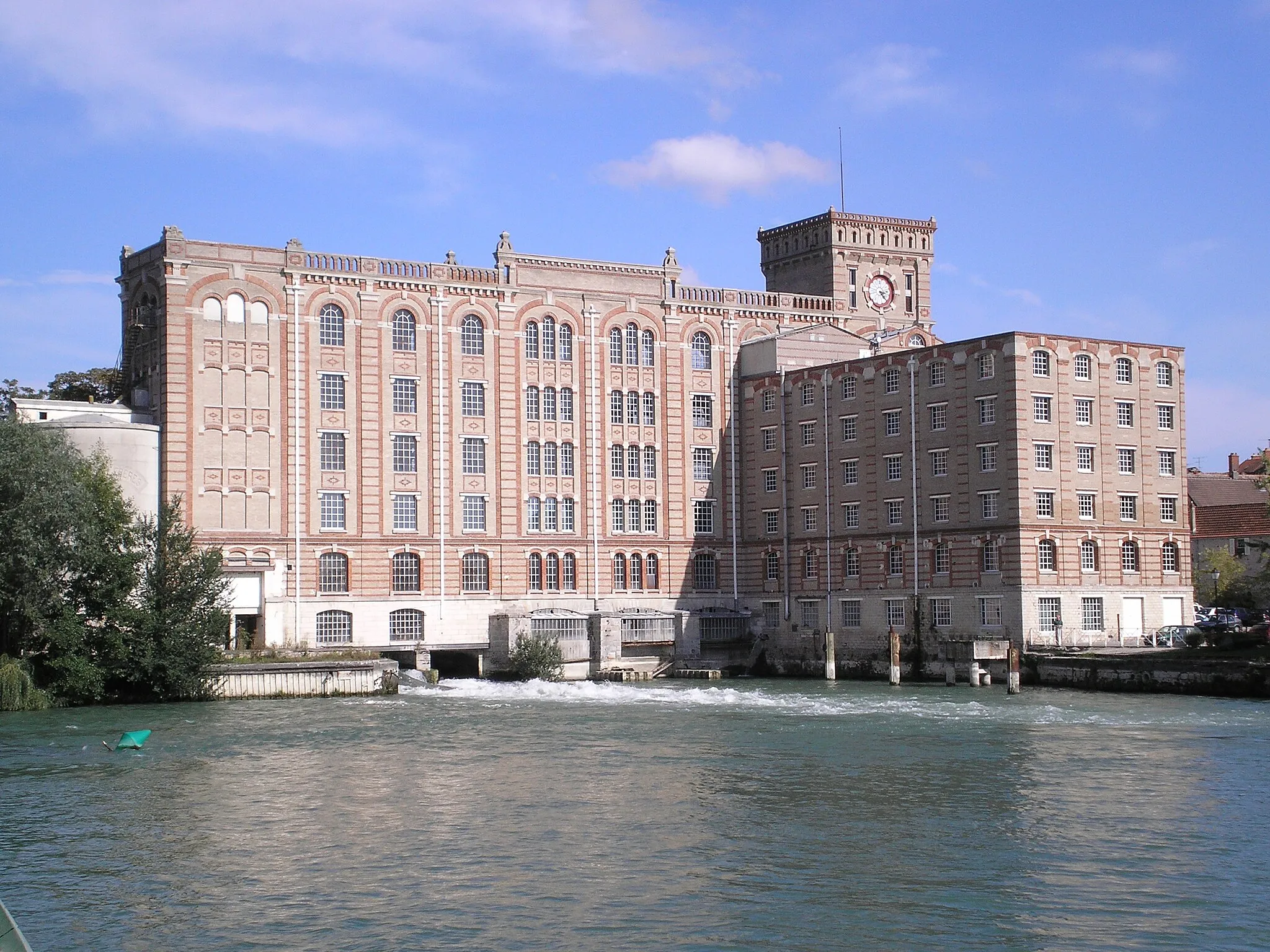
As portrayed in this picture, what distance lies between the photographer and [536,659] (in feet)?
249

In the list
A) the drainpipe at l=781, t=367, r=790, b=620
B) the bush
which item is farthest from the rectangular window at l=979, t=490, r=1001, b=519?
the bush

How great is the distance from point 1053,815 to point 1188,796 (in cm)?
436

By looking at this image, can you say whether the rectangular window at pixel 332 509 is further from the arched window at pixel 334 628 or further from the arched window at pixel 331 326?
the arched window at pixel 331 326

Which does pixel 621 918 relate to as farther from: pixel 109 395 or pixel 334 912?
pixel 109 395

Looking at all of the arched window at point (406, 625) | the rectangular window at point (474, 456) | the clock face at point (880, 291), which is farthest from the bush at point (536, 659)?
the clock face at point (880, 291)

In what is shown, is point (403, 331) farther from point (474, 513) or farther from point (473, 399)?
point (474, 513)

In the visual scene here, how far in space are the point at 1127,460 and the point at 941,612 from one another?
12.2 m

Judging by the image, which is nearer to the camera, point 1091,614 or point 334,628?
point 1091,614

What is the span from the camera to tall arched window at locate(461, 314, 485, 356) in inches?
3204

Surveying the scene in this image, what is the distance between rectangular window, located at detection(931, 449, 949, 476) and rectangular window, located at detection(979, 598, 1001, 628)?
6.96 m

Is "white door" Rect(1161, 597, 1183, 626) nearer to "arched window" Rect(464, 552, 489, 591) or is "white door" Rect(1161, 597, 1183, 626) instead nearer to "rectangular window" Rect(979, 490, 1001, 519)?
"rectangular window" Rect(979, 490, 1001, 519)

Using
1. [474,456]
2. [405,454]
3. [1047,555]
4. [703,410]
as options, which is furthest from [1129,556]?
[405,454]

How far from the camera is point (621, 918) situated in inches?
1013

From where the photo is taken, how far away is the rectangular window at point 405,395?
7938 centimetres
